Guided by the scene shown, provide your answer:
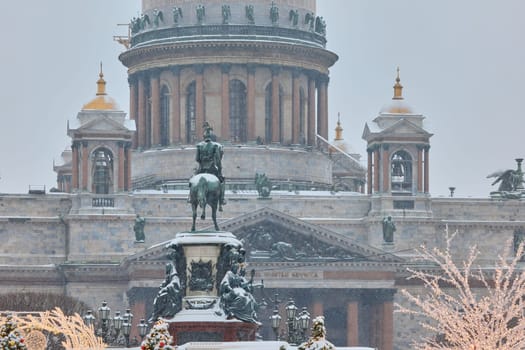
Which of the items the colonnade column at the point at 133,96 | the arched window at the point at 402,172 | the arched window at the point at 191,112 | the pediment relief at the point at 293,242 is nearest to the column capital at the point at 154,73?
the colonnade column at the point at 133,96

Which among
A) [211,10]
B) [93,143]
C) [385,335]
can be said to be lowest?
[385,335]

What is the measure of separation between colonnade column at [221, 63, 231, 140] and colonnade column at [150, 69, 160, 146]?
170 inches

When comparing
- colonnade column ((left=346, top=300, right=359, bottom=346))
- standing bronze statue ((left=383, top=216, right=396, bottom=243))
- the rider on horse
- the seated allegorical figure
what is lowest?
colonnade column ((left=346, top=300, right=359, bottom=346))

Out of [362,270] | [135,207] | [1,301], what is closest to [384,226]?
[362,270]

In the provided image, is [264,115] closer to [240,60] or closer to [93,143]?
[240,60]

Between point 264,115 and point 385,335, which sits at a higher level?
point 264,115

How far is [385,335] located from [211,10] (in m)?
26.4

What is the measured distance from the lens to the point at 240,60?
143 metres

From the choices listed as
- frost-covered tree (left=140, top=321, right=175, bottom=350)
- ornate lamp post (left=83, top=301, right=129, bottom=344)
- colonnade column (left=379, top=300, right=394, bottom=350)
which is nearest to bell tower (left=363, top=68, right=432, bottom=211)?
colonnade column (left=379, top=300, right=394, bottom=350)

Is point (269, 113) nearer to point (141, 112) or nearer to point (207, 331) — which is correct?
point (141, 112)

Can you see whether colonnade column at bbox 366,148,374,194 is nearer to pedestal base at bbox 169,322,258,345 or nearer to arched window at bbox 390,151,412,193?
arched window at bbox 390,151,412,193

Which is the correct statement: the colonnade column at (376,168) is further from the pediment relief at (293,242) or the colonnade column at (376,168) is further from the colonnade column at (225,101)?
the colonnade column at (225,101)

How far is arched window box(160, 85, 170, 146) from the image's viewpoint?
14312 centimetres

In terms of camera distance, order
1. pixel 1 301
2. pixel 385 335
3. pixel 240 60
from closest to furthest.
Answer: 1. pixel 1 301
2. pixel 385 335
3. pixel 240 60
